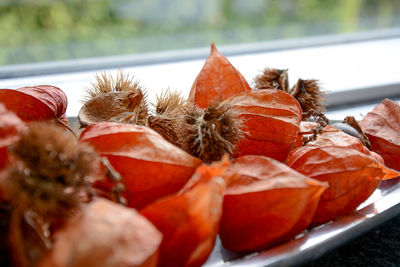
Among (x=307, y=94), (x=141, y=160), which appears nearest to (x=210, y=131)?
(x=141, y=160)

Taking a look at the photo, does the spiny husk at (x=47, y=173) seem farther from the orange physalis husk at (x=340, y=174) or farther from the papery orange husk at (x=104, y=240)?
the orange physalis husk at (x=340, y=174)

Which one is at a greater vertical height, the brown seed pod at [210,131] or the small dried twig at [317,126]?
the brown seed pod at [210,131]

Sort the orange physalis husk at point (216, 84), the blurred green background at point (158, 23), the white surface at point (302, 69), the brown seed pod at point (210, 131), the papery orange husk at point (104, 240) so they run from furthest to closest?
the blurred green background at point (158, 23)
the white surface at point (302, 69)
the orange physalis husk at point (216, 84)
the brown seed pod at point (210, 131)
the papery orange husk at point (104, 240)

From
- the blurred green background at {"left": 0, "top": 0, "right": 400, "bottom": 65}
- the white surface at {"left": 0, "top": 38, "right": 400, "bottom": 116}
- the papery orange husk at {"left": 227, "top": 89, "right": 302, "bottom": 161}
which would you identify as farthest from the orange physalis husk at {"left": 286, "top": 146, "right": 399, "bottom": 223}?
the blurred green background at {"left": 0, "top": 0, "right": 400, "bottom": 65}

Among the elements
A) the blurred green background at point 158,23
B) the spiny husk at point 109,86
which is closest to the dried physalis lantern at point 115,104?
the spiny husk at point 109,86

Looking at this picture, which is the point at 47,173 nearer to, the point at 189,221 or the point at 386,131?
the point at 189,221

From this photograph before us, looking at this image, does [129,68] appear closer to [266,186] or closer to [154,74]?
[154,74]

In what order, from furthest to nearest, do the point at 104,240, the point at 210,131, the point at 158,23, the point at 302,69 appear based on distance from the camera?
the point at 158,23 < the point at 302,69 < the point at 210,131 < the point at 104,240

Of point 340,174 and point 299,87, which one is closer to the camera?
point 340,174
